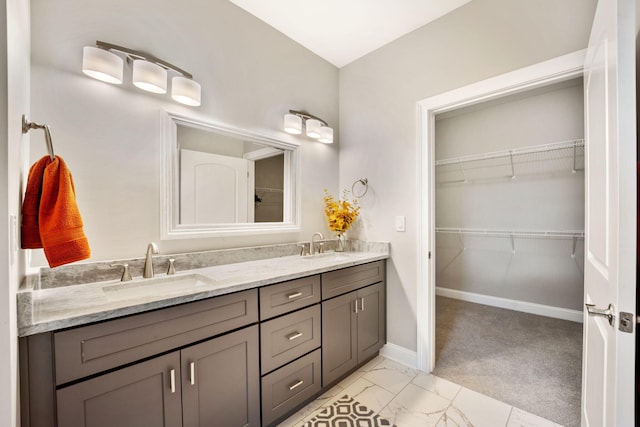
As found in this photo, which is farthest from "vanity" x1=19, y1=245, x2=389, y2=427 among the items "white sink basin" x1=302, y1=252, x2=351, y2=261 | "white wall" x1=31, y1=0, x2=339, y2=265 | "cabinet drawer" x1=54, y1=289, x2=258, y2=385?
"white wall" x1=31, y1=0, x2=339, y2=265

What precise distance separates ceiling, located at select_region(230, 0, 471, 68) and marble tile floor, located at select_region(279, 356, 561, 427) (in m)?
2.63

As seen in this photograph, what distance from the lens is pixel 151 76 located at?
1.44 m

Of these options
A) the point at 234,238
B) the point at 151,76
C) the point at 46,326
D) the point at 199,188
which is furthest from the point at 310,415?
the point at 151,76

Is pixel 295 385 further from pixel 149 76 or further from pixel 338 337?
pixel 149 76

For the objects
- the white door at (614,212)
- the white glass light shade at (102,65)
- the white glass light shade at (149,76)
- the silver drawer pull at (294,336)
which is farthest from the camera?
the silver drawer pull at (294,336)

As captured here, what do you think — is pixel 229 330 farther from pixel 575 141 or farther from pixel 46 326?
pixel 575 141

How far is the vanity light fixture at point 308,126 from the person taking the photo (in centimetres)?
218

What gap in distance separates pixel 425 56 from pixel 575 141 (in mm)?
1915

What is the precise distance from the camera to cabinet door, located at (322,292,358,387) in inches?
69.8

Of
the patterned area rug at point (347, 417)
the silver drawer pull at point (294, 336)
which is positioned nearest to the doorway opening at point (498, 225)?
the patterned area rug at point (347, 417)

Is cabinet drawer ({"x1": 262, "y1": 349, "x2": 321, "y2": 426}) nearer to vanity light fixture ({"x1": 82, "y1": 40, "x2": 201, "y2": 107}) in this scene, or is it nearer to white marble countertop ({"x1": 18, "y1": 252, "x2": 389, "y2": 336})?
white marble countertop ({"x1": 18, "y1": 252, "x2": 389, "y2": 336})

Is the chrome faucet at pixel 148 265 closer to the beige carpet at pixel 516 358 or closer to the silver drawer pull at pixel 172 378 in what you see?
the silver drawer pull at pixel 172 378

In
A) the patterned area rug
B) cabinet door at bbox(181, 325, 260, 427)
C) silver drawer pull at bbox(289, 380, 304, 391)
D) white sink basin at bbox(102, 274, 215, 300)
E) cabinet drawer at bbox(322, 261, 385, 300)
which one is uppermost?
white sink basin at bbox(102, 274, 215, 300)

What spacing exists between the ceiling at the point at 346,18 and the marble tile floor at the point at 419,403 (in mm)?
2631
